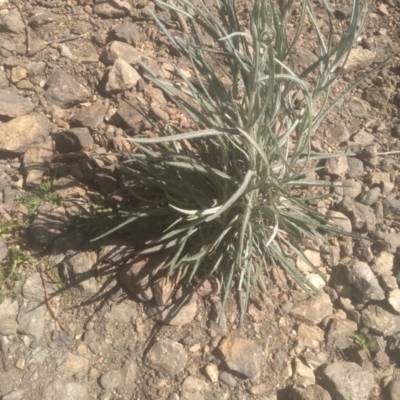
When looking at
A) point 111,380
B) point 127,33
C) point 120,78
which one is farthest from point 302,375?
point 127,33

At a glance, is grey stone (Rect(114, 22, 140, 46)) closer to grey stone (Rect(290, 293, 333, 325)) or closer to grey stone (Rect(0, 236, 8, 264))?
grey stone (Rect(0, 236, 8, 264))

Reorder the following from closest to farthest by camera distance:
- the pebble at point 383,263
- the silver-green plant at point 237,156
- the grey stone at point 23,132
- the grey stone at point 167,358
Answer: the silver-green plant at point 237,156
the grey stone at point 167,358
the pebble at point 383,263
the grey stone at point 23,132

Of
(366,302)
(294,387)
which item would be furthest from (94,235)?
(366,302)

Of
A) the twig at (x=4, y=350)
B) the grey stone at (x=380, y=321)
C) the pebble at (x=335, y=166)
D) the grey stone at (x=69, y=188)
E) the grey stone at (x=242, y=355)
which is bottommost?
the twig at (x=4, y=350)

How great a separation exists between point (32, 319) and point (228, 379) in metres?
0.78

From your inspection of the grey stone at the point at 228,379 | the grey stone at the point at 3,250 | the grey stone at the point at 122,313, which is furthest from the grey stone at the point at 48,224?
the grey stone at the point at 228,379

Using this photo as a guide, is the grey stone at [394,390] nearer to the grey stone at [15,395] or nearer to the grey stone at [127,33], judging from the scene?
the grey stone at [15,395]

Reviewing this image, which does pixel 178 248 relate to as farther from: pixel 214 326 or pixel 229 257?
pixel 214 326

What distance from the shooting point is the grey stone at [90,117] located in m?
2.38

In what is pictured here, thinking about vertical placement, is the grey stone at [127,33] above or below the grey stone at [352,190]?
above

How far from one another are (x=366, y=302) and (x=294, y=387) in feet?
1.53

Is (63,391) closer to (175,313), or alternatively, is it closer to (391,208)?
(175,313)

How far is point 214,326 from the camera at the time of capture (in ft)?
6.73

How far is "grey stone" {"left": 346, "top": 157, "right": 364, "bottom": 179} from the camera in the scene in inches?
95.3
